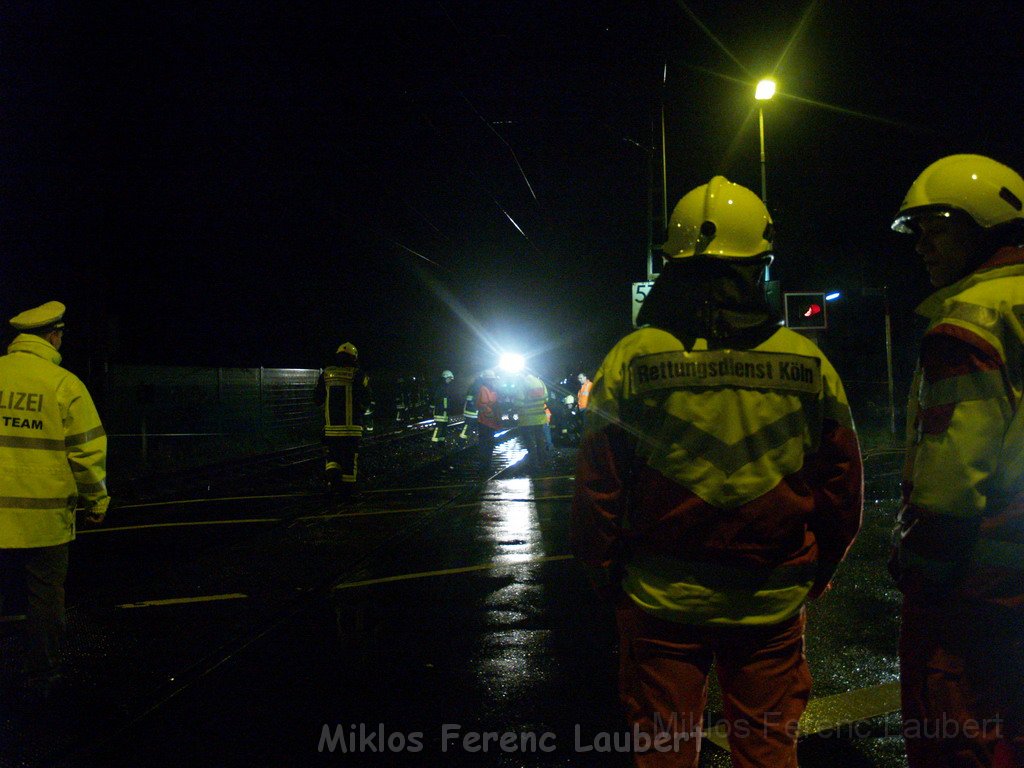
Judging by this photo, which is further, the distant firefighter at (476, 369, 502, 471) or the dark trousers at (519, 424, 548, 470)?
the distant firefighter at (476, 369, 502, 471)

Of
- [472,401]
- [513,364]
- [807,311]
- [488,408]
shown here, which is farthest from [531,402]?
[807,311]

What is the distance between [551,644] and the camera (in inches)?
198

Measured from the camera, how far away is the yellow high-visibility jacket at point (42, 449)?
165 inches

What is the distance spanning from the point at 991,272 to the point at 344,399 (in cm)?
849

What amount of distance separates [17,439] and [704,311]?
3688 millimetres

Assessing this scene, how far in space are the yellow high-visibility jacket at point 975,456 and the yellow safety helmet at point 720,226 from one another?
0.59 metres

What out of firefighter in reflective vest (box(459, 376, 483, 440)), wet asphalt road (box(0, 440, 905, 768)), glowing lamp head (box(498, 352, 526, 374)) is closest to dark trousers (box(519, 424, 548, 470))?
glowing lamp head (box(498, 352, 526, 374))

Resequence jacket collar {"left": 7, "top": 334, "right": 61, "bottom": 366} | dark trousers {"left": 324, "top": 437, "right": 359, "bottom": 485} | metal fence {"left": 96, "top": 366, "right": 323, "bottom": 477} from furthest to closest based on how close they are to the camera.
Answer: metal fence {"left": 96, "top": 366, "right": 323, "bottom": 477}
dark trousers {"left": 324, "top": 437, "right": 359, "bottom": 485}
jacket collar {"left": 7, "top": 334, "right": 61, "bottom": 366}

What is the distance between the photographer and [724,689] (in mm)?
2389

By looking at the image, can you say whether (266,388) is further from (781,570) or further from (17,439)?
(781,570)

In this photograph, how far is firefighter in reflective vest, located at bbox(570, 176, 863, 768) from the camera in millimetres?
2312

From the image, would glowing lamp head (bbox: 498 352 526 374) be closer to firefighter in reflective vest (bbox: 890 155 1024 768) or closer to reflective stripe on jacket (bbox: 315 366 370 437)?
reflective stripe on jacket (bbox: 315 366 370 437)

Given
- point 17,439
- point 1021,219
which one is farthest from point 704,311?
point 17,439

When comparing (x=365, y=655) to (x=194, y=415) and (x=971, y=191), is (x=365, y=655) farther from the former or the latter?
(x=194, y=415)
